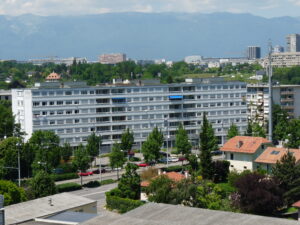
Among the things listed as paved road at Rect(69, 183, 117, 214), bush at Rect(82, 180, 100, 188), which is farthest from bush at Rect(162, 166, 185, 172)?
bush at Rect(82, 180, 100, 188)

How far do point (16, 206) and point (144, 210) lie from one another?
8.64 meters

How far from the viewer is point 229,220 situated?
25250mm

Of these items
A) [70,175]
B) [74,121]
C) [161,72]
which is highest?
[161,72]

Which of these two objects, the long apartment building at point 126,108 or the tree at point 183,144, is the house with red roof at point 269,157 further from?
the long apartment building at point 126,108

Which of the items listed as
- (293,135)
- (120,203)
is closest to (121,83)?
(293,135)

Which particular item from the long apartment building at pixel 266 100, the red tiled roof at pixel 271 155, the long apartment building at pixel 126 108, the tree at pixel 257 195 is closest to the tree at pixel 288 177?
the tree at pixel 257 195

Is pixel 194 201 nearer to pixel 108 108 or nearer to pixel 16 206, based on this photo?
pixel 16 206

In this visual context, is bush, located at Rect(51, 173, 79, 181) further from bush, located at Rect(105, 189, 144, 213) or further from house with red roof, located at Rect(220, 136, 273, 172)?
house with red roof, located at Rect(220, 136, 273, 172)

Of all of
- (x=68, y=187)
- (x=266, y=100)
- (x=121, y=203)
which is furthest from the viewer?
(x=266, y=100)

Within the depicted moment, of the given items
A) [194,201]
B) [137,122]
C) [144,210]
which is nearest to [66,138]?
[137,122]

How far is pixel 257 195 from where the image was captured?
116 feet

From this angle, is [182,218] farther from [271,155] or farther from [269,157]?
[271,155]

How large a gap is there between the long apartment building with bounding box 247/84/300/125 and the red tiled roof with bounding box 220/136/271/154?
33.7 meters

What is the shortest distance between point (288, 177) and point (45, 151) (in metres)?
23.7
